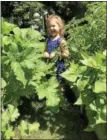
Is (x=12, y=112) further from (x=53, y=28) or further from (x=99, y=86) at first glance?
(x=53, y=28)

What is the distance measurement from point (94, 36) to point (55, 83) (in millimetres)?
579

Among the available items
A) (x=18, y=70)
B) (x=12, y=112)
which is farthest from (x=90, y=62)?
(x=12, y=112)

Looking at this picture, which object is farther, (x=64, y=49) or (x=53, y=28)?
(x=53, y=28)

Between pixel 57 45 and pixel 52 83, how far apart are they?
81cm

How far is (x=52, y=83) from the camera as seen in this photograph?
278cm

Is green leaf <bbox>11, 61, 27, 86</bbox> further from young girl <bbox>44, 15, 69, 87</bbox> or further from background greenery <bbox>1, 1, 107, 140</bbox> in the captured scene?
young girl <bbox>44, 15, 69, 87</bbox>

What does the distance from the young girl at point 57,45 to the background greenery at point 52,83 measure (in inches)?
3.2

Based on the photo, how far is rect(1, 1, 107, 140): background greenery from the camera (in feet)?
7.92

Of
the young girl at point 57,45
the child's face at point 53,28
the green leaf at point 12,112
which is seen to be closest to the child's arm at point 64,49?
the young girl at point 57,45

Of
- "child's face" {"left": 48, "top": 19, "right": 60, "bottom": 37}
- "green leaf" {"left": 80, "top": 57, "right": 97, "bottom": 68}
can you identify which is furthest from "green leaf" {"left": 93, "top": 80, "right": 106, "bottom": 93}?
"child's face" {"left": 48, "top": 19, "right": 60, "bottom": 37}

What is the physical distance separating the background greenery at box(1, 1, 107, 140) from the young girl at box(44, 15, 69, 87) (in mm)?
80

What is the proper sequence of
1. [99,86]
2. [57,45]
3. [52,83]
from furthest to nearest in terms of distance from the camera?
[57,45] → [52,83] → [99,86]

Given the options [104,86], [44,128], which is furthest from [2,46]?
[44,128]

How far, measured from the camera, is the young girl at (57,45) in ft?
10.5
